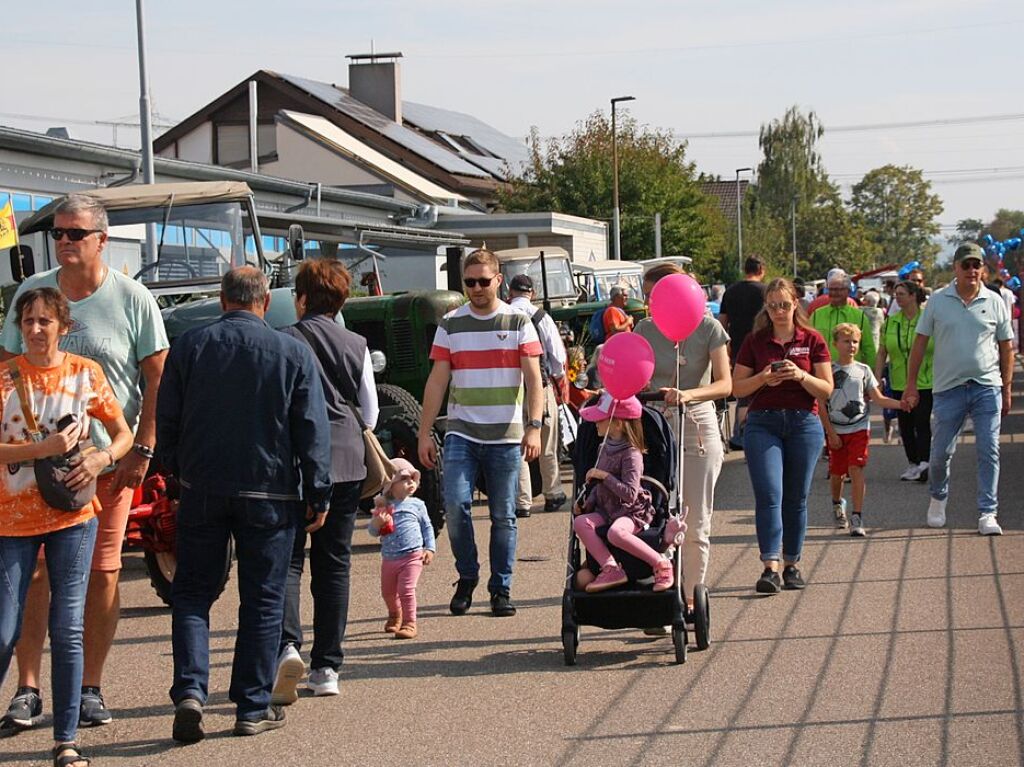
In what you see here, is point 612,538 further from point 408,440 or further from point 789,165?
point 789,165

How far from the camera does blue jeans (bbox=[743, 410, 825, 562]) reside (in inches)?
363

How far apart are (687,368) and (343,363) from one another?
2050 mm

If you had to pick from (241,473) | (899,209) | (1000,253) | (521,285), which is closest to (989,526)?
(521,285)

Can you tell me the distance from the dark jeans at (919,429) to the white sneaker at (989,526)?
10.5 ft

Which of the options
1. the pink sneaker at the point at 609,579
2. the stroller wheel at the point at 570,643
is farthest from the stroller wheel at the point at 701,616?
the stroller wheel at the point at 570,643

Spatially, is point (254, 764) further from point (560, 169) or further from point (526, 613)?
point (560, 169)

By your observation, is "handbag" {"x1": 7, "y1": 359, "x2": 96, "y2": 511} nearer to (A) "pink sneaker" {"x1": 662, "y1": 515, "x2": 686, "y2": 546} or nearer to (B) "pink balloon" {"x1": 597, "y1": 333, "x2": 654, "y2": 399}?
(B) "pink balloon" {"x1": 597, "y1": 333, "x2": 654, "y2": 399}

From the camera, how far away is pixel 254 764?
19.6 feet

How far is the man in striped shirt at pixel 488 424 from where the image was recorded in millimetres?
8977

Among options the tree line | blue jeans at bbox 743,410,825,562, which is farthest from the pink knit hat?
the tree line

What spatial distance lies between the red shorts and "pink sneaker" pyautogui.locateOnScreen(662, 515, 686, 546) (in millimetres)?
4460

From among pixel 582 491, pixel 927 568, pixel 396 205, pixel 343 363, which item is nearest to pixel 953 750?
pixel 582 491

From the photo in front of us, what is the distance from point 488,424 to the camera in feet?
29.5

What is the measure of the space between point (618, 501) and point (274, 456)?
201cm
